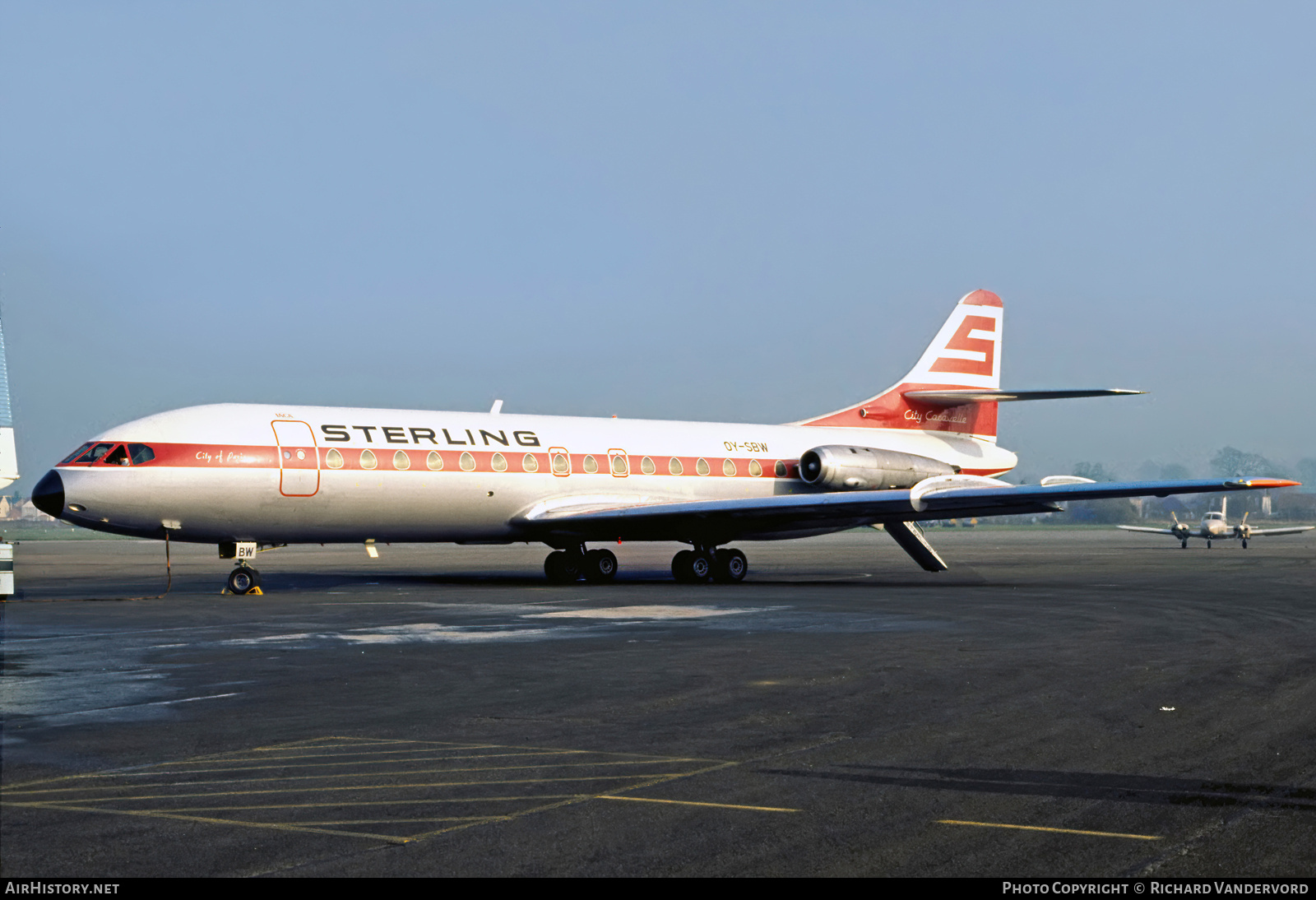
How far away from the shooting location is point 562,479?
29.5 meters

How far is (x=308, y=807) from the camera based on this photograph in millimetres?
6965

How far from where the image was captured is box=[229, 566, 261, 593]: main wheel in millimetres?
25203

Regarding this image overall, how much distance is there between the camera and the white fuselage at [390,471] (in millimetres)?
24594

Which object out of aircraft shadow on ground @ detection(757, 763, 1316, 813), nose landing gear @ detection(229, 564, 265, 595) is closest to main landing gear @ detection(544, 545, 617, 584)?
nose landing gear @ detection(229, 564, 265, 595)

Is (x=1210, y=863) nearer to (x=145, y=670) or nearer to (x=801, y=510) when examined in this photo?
(x=145, y=670)

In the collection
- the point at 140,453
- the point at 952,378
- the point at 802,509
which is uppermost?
the point at 952,378

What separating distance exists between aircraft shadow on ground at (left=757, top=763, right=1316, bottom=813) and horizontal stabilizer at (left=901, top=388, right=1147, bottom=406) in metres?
26.2

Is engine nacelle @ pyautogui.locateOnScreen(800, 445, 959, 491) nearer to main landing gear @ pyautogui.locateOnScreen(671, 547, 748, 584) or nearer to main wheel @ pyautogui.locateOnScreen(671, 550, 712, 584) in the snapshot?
main landing gear @ pyautogui.locateOnScreen(671, 547, 748, 584)

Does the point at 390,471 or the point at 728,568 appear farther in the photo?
the point at 728,568

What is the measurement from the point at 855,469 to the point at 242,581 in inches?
603

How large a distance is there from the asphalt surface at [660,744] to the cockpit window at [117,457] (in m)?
5.04

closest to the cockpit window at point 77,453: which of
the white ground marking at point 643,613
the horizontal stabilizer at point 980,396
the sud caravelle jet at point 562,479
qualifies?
the sud caravelle jet at point 562,479

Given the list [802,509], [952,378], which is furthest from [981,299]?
[802,509]

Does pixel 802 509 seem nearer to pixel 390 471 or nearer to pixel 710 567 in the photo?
pixel 710 567
